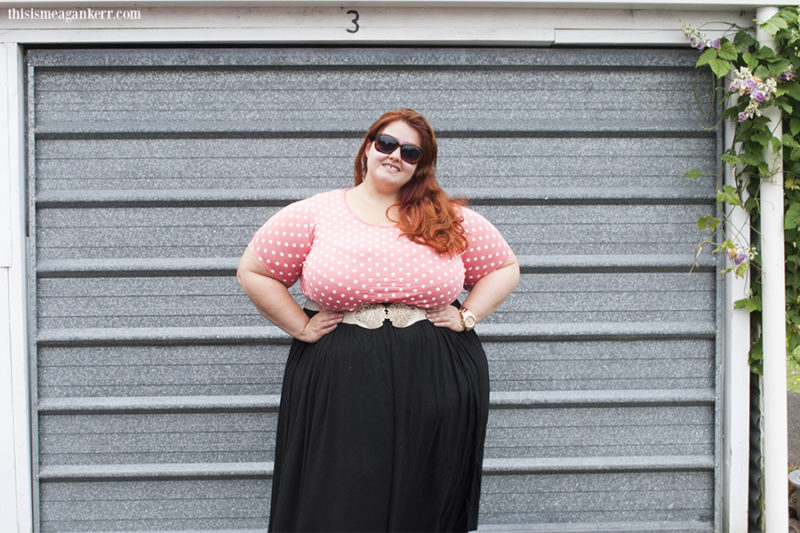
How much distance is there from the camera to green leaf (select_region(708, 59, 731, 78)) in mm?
2861

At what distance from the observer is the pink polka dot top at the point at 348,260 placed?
2.15m

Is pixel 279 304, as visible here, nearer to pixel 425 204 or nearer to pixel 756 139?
pixel 425 204

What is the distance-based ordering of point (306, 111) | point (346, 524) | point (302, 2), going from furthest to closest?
1. point (306, 111)
2. point (302, 2)
3. point (346, 524)

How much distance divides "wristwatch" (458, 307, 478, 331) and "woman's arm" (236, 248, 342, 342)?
0.45 meters

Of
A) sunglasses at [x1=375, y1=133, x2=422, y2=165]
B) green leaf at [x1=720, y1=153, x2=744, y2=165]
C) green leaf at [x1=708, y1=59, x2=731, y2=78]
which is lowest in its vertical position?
sunglasses at [x1=375, y1=133, x2=422, y2=165]

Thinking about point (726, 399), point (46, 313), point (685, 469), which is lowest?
point (685, 469)

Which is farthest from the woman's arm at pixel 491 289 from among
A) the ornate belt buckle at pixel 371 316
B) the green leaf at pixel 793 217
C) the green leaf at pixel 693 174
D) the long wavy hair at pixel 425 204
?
the green leaf at pixel 793 217

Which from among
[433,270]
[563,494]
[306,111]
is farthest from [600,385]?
[306,111]

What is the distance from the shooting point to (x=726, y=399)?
3141 mm

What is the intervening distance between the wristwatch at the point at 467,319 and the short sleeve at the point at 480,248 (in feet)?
0.55

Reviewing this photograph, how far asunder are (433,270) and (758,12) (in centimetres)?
205

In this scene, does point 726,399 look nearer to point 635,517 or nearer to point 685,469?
point 685,469

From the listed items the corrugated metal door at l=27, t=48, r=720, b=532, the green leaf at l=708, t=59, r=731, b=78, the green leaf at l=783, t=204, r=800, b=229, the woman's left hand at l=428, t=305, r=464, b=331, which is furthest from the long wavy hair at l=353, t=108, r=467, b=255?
the green leaf at l=783, t=204, r=800, b=229

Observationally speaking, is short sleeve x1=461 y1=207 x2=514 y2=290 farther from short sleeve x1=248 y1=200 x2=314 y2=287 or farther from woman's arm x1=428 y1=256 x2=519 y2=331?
short sleeve x1=248 y1=200 x2=314 y2=287
